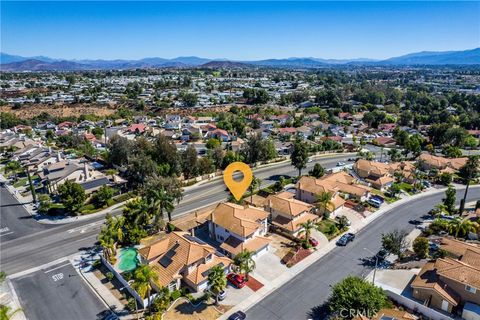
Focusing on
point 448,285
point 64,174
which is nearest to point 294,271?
point 448,285

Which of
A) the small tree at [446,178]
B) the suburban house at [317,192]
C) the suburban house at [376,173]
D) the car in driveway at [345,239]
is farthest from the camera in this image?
the small tree at [446,178]

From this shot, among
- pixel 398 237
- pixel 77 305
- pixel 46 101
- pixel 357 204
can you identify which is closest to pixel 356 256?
pixel 398 237

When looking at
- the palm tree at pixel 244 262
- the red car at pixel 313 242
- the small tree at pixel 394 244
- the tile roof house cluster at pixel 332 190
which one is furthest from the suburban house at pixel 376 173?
the palm tree at pixel 244 262

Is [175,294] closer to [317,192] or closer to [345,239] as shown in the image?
[345,239]

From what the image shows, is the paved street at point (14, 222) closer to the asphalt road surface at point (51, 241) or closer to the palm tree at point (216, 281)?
the asphalt road surface at point (51, 241)

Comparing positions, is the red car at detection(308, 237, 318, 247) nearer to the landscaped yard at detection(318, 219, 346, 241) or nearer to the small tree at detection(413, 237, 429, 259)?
the landscaped yard at detection(318, 219, 346, 241)
